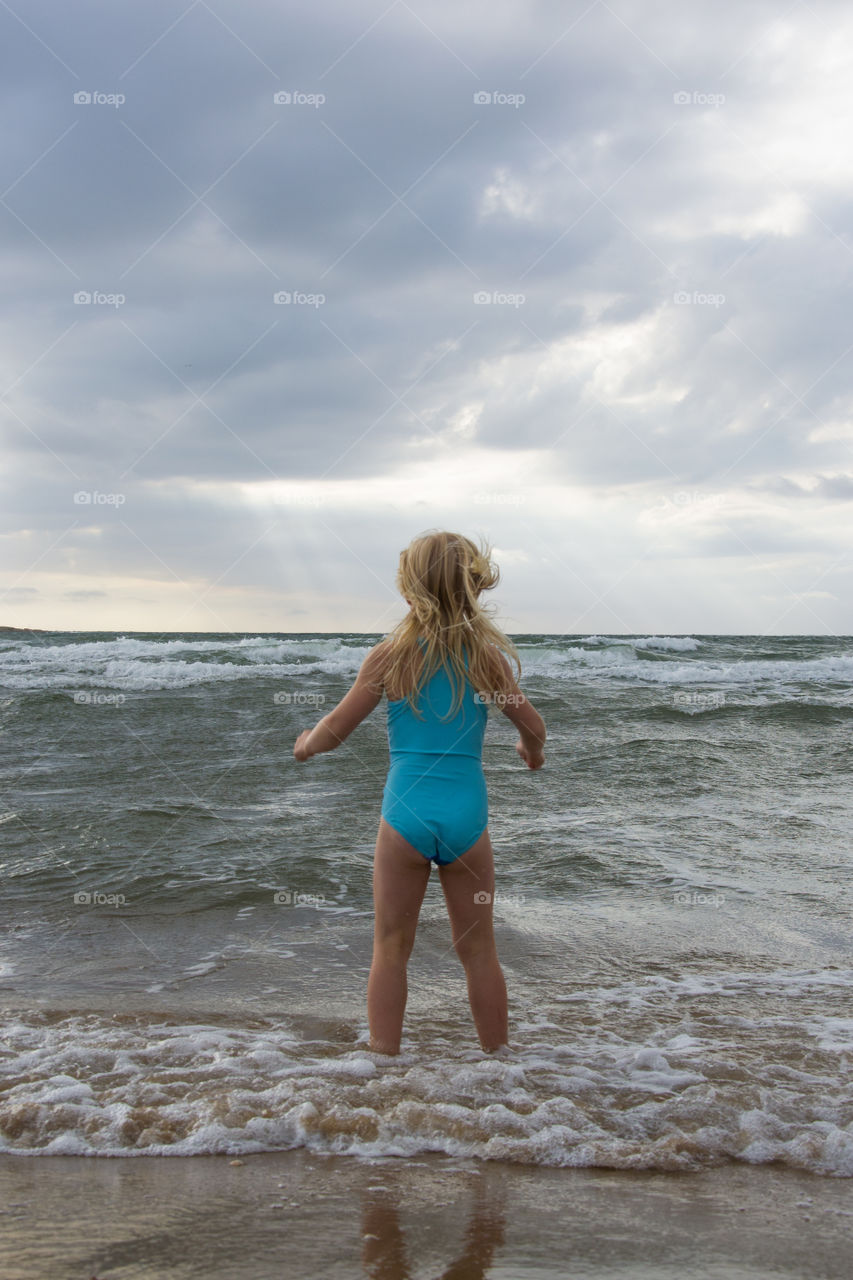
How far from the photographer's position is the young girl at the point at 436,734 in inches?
137

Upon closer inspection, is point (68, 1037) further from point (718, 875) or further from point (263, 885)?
point (718, 875)

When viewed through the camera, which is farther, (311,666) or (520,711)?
(311,666)

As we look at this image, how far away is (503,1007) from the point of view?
12.2 ft

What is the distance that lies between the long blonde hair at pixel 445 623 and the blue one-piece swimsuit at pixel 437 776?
4 centimetres

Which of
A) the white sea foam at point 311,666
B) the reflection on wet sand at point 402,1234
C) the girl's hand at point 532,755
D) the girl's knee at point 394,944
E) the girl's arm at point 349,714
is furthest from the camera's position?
the white sea foam at point 311,666

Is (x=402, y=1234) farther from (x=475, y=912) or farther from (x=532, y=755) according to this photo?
(x=532, y=755)

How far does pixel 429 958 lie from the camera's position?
5.30 m

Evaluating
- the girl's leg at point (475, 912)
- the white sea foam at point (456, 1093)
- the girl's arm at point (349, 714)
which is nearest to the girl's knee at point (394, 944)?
the girl's leg at point (475, 912)

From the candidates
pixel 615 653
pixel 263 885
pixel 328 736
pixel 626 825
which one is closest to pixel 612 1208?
pixel 328 736

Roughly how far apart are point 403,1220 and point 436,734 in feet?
5.03

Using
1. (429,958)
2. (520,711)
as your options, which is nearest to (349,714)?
(520,711)

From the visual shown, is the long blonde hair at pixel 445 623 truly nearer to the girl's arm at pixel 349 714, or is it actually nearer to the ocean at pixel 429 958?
the girl's arm at pixel 349 714

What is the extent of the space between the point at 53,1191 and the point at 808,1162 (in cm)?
219

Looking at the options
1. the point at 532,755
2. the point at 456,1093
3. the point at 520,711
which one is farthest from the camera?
the point at 532,755
